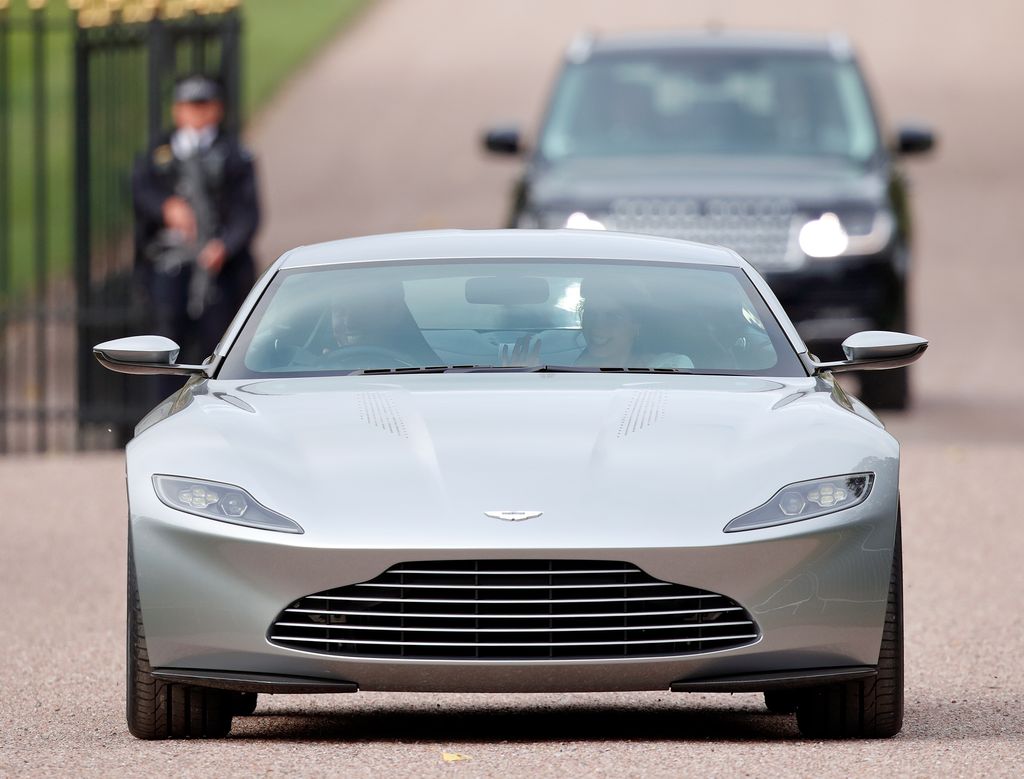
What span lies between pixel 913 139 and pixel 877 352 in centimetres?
772

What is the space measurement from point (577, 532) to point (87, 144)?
32.9 ft

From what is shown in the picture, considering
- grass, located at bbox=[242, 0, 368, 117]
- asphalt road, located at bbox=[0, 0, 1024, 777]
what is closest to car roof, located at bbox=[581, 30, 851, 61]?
asphalt road, located at bbox=[0, 0, 1024, 777]

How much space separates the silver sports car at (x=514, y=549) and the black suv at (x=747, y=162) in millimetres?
6695

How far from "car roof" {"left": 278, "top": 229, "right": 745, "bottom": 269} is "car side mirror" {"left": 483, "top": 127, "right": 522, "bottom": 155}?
6.50 meters

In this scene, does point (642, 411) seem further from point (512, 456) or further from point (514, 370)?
point (514, 370)

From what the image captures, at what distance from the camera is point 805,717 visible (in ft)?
21.4

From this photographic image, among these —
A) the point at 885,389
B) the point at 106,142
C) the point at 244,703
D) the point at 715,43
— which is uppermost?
the point at 715,43

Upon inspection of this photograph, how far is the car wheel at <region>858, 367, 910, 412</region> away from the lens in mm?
15461

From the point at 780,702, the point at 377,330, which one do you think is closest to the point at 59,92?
the point at 377,330

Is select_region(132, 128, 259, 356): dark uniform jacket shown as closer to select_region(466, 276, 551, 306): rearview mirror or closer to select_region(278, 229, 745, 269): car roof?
select_region(278, 229, 745, 269): car roof

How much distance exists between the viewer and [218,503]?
6156 millimetres

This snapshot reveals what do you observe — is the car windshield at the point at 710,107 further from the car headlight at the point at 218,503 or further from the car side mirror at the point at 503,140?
the car headlight at the point at 218,503

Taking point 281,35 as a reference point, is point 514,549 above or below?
above

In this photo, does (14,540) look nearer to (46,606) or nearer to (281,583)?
(46,606)
